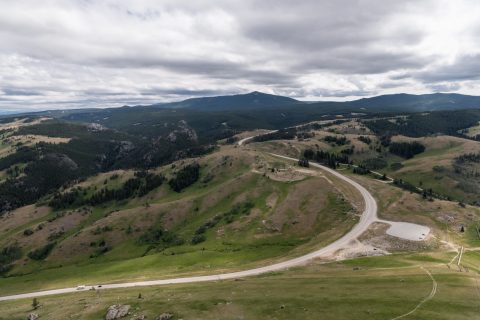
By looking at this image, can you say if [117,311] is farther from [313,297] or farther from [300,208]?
[300,208]

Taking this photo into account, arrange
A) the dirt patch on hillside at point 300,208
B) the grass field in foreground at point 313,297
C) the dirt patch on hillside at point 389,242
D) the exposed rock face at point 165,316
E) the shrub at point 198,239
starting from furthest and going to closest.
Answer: the shrub at point 198,239 → the dirt patch on hillside at point 300,208 → the dirt patch on hillside at point 389,242 → the exposed rock face at point 165,316 → the grass field in foreground at point 313,297

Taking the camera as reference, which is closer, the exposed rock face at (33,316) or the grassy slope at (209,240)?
the exposed rock face at (33,316)

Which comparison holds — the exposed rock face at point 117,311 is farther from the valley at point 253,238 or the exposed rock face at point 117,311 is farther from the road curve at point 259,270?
the road curve at point 259,270

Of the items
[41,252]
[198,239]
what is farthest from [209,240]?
[41,252]

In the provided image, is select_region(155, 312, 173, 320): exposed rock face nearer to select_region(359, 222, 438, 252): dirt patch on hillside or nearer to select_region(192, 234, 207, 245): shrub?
select_region(359, 222, 438, 252): dirt patch on hillside

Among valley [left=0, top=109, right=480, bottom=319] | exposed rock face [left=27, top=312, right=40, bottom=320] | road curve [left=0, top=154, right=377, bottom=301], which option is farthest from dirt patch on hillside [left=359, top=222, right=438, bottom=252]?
exposed rock face [left=27, top=312, right=40, bottom=320]

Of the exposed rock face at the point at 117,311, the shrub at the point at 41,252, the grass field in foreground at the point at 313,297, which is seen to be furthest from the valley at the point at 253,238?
the exposed rock face at the point at 117,311
